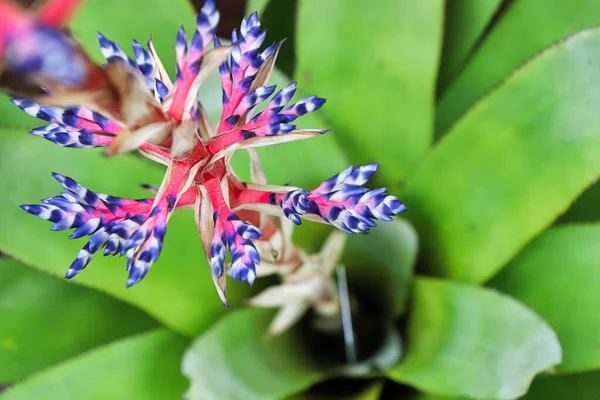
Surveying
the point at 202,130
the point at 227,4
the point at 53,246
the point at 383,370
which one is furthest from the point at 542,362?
the point at 227,4

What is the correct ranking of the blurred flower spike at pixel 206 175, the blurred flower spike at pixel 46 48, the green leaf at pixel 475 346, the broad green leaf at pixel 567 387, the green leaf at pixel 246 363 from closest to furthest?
the blurred flower spike at pixel 46 48 → the blurred flower spike at pixel 206 175 → the green leaf at pixel 475 346 → the green leaf at pixel 246 363 → the broad green leaf at pixel 567 387

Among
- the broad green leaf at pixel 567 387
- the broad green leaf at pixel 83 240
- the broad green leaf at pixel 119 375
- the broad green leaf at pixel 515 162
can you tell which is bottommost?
the broad green leaf at pixel 119 375

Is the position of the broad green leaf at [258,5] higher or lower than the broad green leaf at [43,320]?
higher

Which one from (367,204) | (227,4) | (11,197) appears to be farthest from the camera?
(227,4)

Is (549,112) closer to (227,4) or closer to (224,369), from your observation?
(224,369)

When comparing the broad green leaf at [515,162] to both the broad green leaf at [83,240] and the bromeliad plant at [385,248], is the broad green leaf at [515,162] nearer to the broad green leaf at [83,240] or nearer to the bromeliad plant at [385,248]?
the bromeliad plant at [385,248]

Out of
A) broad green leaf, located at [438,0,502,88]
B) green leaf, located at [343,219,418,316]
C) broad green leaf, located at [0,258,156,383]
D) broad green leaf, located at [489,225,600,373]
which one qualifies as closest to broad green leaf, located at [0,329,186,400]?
broad green leaf, located at [0,258,156,383]

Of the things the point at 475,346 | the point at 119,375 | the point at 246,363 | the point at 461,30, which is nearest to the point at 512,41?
the point at 461,30

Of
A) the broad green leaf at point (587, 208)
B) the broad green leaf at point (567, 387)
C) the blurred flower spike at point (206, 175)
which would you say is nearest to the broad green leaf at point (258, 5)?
the blurred flower spike at point (206, 175)
